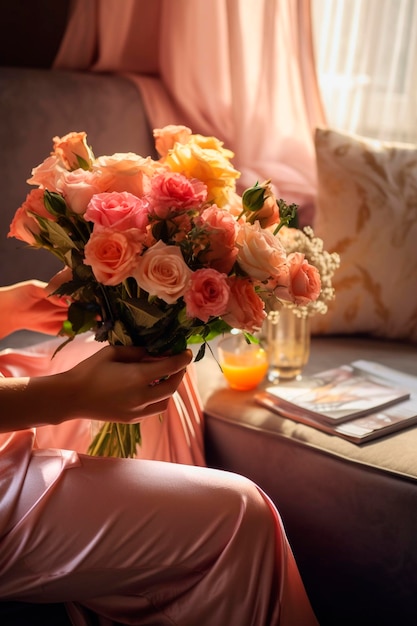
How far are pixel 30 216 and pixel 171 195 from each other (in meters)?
0.25

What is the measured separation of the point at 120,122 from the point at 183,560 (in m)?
1.42

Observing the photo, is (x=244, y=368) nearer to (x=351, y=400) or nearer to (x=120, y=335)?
(x=351, y=400)

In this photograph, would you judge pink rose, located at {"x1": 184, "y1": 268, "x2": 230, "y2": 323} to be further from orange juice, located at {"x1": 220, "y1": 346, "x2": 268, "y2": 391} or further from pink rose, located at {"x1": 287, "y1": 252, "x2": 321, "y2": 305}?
orange juice, located at {"x1": 220, "y1": 346, "x2": 268, "y2": 391}

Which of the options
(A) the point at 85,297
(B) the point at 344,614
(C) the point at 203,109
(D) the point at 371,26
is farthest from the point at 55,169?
(D) the point at 371,26

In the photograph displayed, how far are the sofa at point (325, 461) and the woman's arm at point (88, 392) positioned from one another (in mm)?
334

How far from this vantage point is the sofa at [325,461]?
4.15ft

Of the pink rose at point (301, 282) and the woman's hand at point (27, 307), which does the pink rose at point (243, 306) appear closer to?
the pink rose at point (301, 282)

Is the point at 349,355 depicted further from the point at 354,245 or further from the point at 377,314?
the point at 354,245

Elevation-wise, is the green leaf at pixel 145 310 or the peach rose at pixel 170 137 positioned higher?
the peach rose at pixel 170 137

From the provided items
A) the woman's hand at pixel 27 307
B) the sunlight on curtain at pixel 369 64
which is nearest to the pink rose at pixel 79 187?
the woman's hand at pixel 27 307

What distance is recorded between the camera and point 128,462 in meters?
1.11

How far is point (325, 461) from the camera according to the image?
1.33 metres

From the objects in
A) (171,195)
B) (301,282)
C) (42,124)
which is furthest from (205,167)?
(42,124)

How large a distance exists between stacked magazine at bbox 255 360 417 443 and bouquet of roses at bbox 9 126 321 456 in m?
0.36
